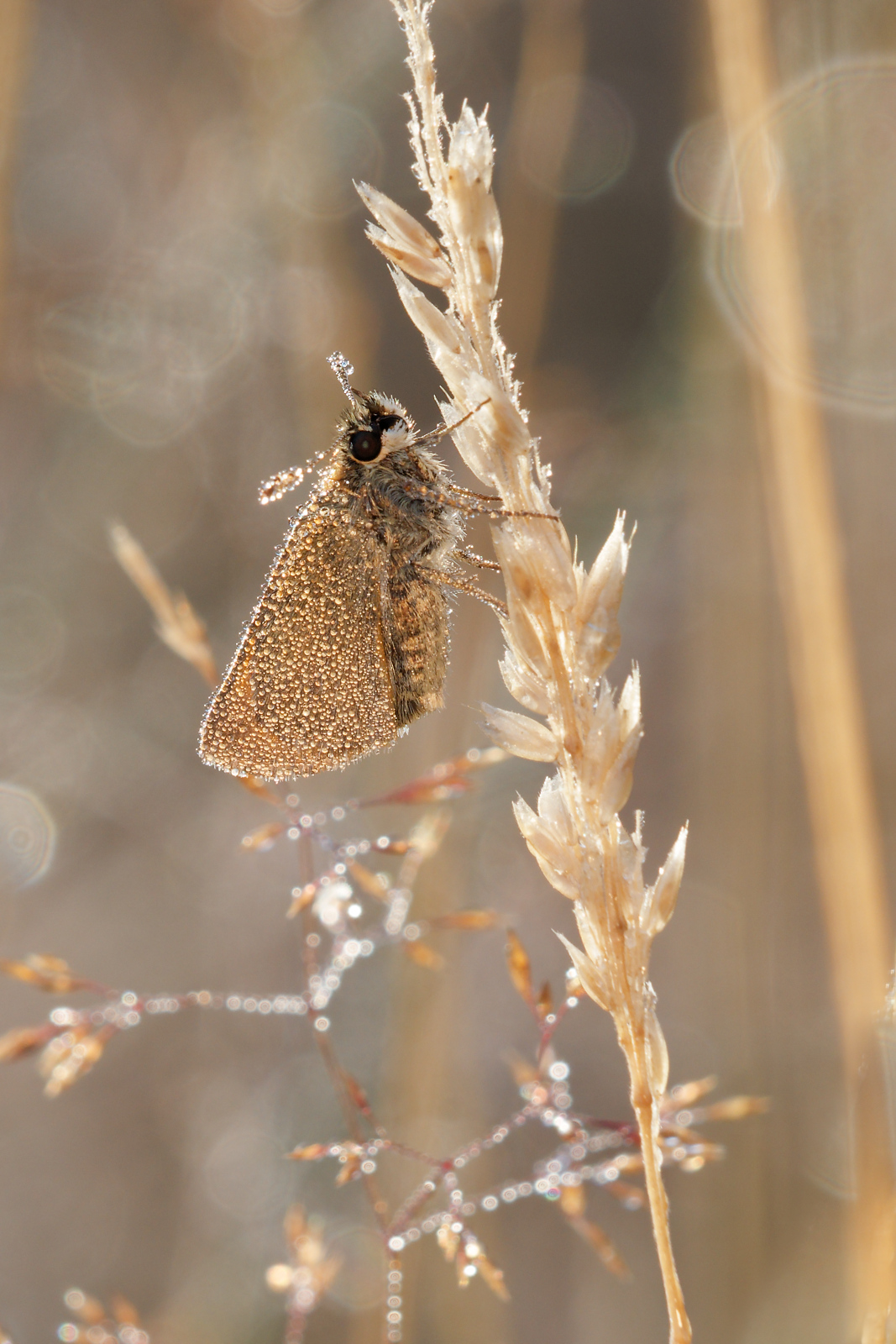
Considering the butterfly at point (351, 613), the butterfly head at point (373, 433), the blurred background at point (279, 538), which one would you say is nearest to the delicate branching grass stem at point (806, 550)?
the blurred background at point (279, 538)

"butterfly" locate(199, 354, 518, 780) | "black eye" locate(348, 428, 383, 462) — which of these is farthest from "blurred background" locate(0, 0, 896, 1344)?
"black eye" locate(348, 428, 383, 462)

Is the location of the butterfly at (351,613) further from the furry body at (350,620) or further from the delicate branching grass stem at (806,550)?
the delicate branching grass stem at (806,550)

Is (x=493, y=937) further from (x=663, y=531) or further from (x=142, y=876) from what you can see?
(x=663, y=531)

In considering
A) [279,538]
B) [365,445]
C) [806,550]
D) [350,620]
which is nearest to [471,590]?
[350,620]

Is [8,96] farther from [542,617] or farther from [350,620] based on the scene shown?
[542,617]

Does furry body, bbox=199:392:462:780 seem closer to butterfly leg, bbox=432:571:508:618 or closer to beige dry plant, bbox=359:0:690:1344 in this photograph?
butterfly leg, bbox=432:571:508:618
